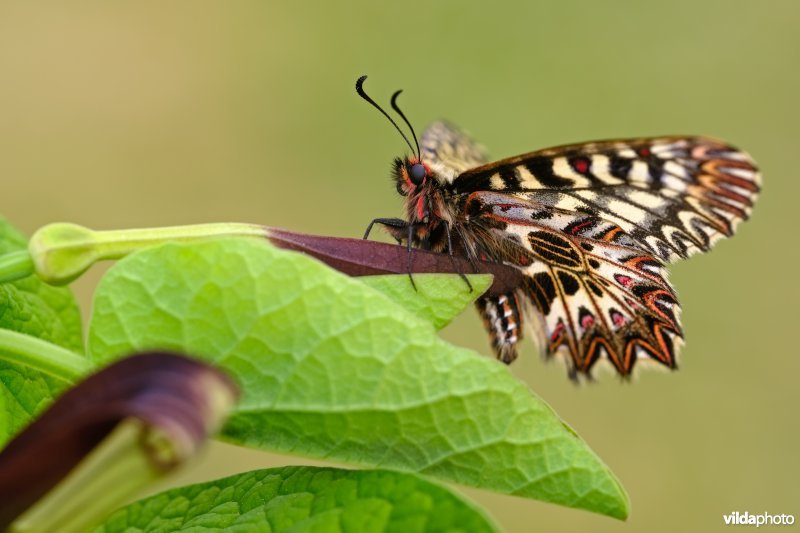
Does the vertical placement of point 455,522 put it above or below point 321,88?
below

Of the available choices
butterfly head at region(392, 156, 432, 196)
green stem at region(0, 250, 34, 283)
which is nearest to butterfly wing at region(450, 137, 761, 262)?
butterfly head at region(392, 156, 432, 196)

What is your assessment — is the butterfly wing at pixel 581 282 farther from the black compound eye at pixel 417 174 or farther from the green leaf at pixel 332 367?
the green leaf at pixel 332 367

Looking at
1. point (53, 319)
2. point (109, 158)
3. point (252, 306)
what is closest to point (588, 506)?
point (252, 306)

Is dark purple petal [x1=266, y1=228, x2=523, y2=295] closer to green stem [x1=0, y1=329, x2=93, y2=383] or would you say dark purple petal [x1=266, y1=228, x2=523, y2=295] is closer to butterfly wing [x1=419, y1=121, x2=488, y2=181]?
green stem [x1=0, y1=329, x2=93, y2=383]

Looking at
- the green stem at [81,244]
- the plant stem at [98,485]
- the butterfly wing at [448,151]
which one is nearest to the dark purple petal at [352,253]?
the green stem at [81,244]

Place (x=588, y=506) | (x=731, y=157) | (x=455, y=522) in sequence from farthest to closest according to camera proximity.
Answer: (x=731, y=157) → (x=588, y=506) → (x=455, y=522)

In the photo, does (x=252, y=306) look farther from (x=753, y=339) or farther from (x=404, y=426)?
(x=753, y=339)
